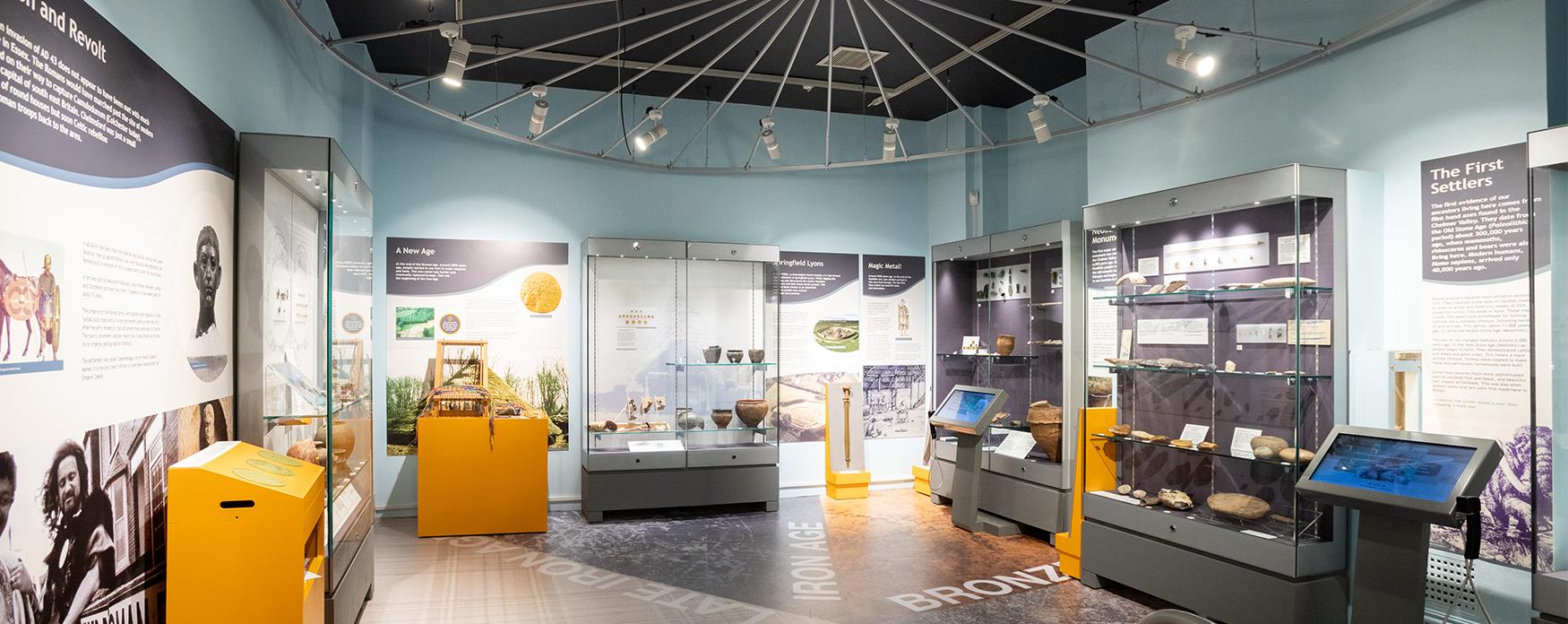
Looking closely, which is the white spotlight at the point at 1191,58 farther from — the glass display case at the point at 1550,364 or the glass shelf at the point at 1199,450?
the glass shelf at the point at 1199,450

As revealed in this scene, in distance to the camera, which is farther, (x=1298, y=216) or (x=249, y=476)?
(x=1298, y=216)

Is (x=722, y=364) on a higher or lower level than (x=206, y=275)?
lower

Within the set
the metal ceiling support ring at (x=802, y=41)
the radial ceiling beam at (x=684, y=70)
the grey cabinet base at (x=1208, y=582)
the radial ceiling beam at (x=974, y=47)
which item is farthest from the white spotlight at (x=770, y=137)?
the grey cabinet base at (x=1208, y=582)

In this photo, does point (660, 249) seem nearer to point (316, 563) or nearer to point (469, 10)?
point (469, 10)

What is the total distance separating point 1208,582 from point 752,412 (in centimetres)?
408

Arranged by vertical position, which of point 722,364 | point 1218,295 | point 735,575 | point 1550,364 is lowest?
point 735,575

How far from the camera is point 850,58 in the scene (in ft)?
23.1

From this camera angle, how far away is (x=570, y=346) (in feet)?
25.4

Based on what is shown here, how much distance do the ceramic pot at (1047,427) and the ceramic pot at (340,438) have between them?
191 inches

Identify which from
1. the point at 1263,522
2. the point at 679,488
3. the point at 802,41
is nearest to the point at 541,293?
the point at 679,488

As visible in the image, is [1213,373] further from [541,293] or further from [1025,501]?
[541,293]

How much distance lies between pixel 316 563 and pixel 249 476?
696mm

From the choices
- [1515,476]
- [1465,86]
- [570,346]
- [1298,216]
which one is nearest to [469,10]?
[570,346]

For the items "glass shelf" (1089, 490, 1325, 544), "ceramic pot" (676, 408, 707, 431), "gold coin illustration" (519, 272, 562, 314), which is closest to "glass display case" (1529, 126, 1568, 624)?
"glass shelf" (1089, 490, 1325, 544)
